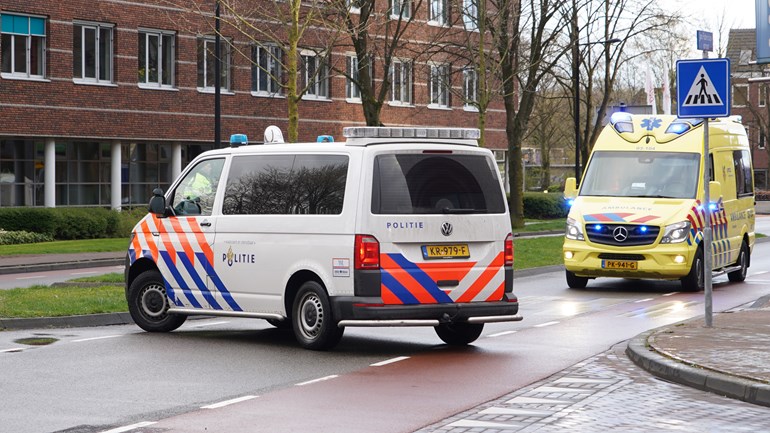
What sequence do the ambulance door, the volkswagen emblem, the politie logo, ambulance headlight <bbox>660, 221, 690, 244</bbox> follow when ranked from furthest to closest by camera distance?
the volkswagen emblem
ambulance headlight <bbox>660, 221, 690, 244</bbox>
the ambulance door
the politie logo

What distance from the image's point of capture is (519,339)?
1407 cm

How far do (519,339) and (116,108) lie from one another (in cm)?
2963

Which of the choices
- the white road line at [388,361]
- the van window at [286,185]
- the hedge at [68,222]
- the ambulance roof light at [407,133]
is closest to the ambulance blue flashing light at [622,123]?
the ambulance roof light at [407,133]

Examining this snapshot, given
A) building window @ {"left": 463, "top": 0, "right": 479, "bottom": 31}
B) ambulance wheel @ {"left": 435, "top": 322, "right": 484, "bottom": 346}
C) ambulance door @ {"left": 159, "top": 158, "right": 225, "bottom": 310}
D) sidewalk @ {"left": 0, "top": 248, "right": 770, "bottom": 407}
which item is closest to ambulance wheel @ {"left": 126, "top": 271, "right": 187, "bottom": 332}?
ambulance door @ {"left": 159, "top": 158, "right": 225, "bottom": 310}

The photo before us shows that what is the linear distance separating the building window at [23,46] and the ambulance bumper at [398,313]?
28.4m

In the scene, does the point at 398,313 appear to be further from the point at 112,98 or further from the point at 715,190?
the point at 112,98

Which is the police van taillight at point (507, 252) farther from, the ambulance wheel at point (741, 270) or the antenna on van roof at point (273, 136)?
the ambulance wheel at point (741, 270)

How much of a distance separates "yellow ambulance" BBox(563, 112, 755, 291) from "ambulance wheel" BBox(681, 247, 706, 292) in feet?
0.05

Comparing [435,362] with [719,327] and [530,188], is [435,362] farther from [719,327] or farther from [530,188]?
[530,188]

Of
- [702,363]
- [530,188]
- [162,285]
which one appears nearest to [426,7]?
[530,188]

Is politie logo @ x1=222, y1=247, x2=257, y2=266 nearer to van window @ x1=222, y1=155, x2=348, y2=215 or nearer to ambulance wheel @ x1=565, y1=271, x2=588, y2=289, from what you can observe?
van window @ x1=222, y1=155, x2=348, y2=215

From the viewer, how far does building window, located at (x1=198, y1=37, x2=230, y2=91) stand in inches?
1746

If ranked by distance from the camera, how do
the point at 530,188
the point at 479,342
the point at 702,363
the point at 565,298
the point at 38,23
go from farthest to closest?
the point at 530,188, the point at 38,23, the point at 565,298, the point at 479,342, the point at 702,363

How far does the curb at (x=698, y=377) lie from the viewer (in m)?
9.74
